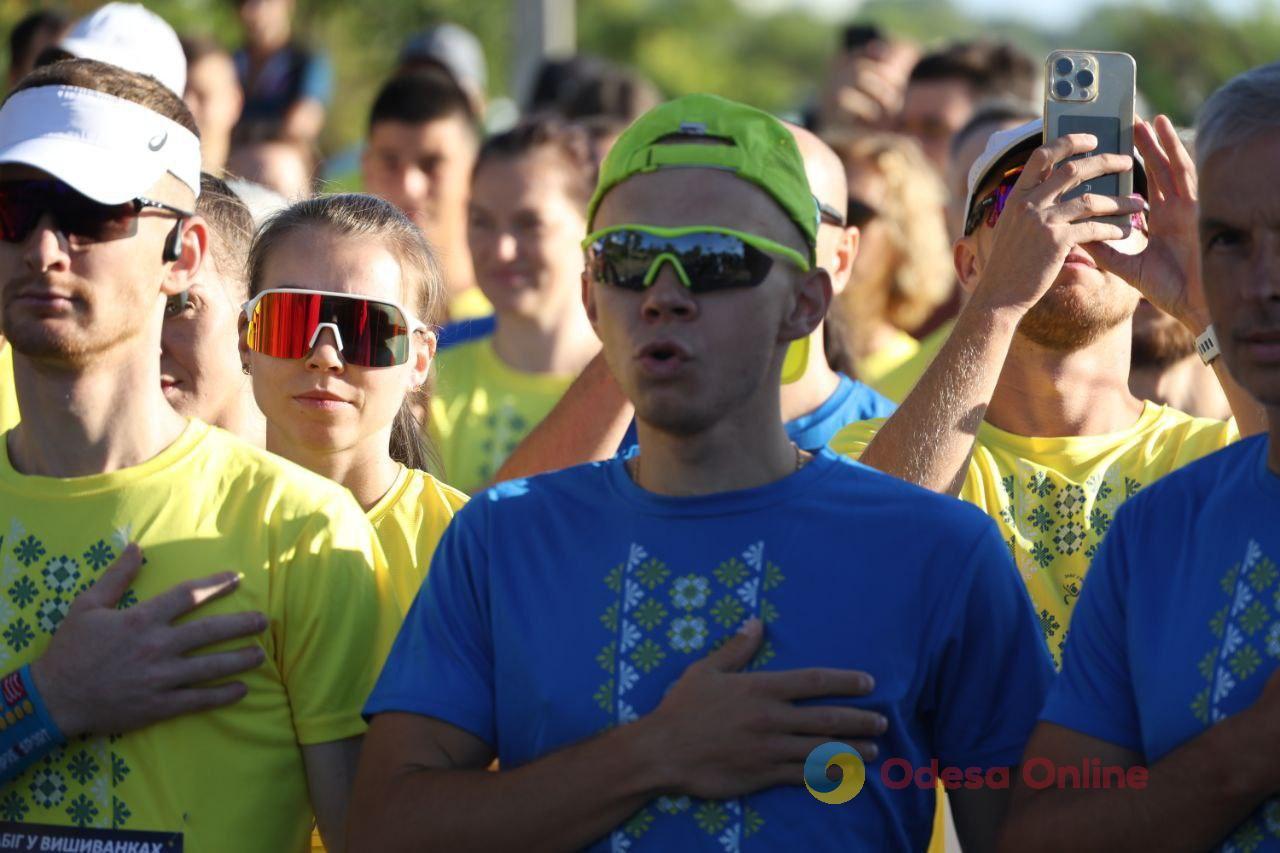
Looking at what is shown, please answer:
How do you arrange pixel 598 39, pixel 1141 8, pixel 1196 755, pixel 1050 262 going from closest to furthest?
1. pixel 1196 755
2. pixel 1050 262
3. pixel 1141 8
4. pixel 598 39

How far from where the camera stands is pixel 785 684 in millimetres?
2869

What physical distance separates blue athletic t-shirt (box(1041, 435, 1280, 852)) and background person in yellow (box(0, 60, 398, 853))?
1284mm

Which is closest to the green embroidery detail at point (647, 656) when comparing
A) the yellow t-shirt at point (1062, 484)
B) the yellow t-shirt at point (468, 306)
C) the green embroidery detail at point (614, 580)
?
the green embroidery detail at point (614, 580)

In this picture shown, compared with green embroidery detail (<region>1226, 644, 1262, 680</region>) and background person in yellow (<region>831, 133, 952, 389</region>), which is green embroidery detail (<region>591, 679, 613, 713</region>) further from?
background person in yellow (<region>831, 133, 952, 389</region>)

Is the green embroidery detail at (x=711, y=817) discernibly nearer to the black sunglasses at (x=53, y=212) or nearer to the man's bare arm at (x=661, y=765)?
the man's bare arm at (x=661, y=765)

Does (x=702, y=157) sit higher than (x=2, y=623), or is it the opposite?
(x=702, y=157)

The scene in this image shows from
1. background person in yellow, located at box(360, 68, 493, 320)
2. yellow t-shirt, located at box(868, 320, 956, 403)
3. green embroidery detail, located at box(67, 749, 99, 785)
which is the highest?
background person in yellow, located at box(360, 68, 493, 320)

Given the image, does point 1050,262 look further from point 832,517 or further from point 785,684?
point 785,684

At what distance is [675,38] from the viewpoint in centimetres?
4347

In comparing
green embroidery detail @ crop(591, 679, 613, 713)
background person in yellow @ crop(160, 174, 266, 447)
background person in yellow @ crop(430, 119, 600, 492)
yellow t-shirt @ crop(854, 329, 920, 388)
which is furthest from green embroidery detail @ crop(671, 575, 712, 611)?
yellow t-shirt @ crop(854, 329, 920, 388)

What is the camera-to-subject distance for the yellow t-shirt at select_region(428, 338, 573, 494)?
600 cm

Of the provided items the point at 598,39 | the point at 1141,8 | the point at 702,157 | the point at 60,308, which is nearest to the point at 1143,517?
the point at 702,157

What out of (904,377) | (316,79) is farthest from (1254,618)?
(316,79)

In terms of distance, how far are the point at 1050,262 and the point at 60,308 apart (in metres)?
1.88
